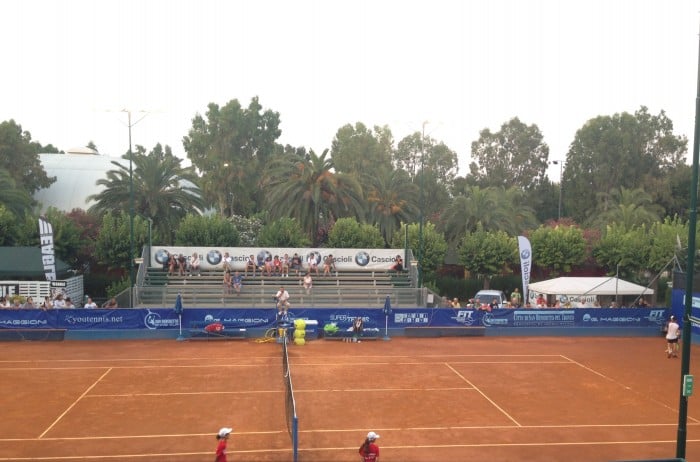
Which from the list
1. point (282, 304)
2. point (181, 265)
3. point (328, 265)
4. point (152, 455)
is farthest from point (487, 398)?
point (181, 265)

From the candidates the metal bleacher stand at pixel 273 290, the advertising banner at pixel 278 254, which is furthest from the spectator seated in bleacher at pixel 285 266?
the advertising banner at pixel 278 254

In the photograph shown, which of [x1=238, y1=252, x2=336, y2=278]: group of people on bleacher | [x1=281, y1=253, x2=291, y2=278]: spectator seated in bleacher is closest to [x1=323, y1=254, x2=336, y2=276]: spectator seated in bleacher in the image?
[x1=238, y1=252, x2=336, y2=278]: group of people on bleacher

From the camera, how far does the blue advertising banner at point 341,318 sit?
93.2 ft

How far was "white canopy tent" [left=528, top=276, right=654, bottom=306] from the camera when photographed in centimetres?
3491

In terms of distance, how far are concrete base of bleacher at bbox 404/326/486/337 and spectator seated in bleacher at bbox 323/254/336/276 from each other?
9.72 metres

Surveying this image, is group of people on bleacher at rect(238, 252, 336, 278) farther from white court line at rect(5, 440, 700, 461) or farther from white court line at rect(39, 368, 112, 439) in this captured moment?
white court line at rect(5, 440, 700, 461)

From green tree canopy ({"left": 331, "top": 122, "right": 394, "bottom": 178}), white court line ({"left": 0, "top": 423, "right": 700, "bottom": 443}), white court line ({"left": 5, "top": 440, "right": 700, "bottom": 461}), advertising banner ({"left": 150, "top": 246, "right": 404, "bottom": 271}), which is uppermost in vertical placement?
green tree canopy ({"left": 331, "top": 122, "right": 394, "bottom": 178})

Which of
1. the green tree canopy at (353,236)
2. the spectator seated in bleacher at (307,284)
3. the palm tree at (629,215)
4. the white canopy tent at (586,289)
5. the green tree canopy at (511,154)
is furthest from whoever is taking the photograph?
the green tree canopy at (511,154)

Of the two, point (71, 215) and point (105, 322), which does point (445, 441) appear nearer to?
point (105, 322)

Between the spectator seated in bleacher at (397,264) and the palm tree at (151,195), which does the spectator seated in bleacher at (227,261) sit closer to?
the palm tree at (151,195)

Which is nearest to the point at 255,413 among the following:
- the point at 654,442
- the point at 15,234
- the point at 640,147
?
the point at 654,442

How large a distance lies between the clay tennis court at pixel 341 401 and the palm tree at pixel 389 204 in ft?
Answer: 81.5

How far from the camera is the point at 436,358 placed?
25.5 metres

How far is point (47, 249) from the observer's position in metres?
34.3
